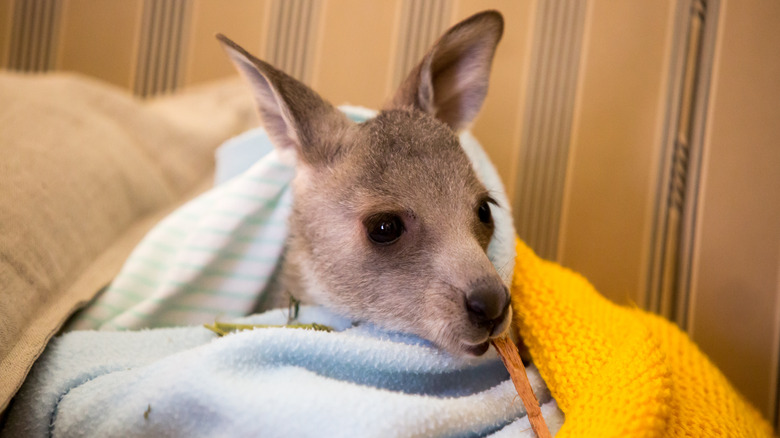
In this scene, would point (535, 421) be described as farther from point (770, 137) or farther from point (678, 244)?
point (770, 137)

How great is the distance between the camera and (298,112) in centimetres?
161

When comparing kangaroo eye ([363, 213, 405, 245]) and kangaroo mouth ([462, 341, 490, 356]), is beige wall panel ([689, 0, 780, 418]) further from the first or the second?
kangaroo eye ([363, 213, 405, 245])

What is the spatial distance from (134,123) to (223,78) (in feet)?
1.85

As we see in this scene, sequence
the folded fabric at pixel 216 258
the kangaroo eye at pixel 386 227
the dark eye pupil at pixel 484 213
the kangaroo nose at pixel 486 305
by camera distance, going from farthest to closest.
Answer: the folded fabric at pixel 216 258
the dark eye pupil at pixel 484 213
the kangaroo eye at pixel 386 227
the kangaroo nose at pixel 486 305

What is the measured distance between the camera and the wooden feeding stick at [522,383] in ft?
3.85

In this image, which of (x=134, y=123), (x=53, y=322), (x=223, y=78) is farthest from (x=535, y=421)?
(x=223, y=78)

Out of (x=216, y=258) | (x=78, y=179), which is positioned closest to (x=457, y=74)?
(x=216, y=258)

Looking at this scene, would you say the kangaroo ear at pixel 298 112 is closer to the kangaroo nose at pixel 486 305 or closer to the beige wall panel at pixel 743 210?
the kangaroo nose at pixel 486 305

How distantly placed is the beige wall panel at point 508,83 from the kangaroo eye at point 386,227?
3.77ft

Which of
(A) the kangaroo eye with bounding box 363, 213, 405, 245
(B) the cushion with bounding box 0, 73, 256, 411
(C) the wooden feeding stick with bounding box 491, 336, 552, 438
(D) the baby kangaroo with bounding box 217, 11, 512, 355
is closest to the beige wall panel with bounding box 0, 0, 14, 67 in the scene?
(B) the cushion with bounding box 0, 73, 256, 411

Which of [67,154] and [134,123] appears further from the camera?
[134,123]

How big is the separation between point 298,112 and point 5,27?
2.28m

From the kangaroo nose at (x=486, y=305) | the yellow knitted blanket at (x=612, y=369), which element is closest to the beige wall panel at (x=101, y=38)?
the yellow knitted blanket at (x=612, y=369)

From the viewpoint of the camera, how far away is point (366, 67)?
101 inches
